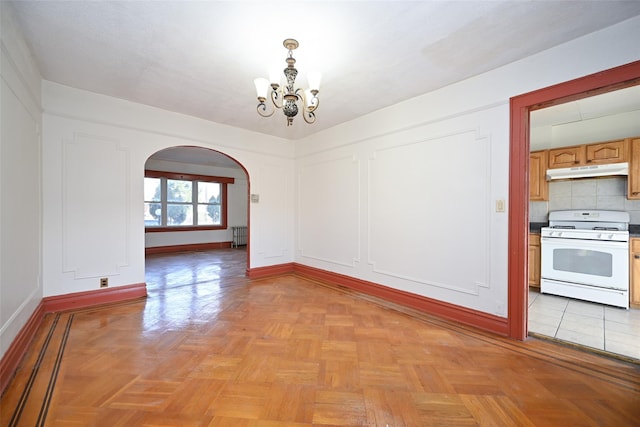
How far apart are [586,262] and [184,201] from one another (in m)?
8.89

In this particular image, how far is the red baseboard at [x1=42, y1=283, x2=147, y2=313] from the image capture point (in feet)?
9.78

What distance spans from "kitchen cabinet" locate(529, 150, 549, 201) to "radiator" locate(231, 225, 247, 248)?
7701 mm

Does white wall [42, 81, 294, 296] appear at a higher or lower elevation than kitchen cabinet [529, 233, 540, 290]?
higher

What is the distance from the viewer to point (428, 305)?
10.1 feet

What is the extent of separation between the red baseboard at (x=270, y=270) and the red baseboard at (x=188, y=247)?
4.14 metres

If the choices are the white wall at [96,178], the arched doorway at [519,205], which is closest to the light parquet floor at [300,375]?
the arched doorway at [519,205]

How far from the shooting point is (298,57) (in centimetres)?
238

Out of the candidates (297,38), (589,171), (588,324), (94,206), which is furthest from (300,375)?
(589,171)

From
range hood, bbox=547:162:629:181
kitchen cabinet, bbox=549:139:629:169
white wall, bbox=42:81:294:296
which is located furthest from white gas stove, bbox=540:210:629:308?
white wall, bbox=42:81:294:296

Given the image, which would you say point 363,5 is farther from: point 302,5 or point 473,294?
point 473,294

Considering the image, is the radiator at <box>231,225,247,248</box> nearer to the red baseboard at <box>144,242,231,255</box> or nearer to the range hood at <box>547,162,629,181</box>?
the red baseboard at <box>144,242,231,255</box>

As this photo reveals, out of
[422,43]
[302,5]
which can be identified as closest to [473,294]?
[422,43]

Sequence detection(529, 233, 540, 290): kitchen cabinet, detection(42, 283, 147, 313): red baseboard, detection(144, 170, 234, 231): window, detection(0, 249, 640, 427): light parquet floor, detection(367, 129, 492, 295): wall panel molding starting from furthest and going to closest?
detection(144, 170, 234, 231): window < detection(529, 233, 540, 290): kitchen cabinet < detection(42, 283, 147, 313): red baseboard < detection(367, 129, 492, 295): wall panel molding < detection(0, 249, 640, 427): light parquet floor

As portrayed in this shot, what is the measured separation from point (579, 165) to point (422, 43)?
345cm
